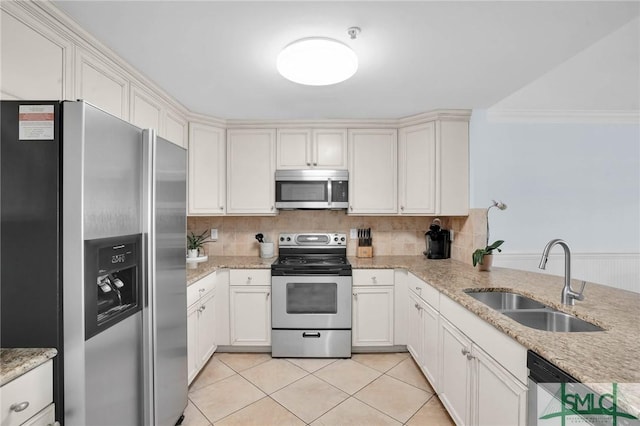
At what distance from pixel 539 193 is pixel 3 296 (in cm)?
428

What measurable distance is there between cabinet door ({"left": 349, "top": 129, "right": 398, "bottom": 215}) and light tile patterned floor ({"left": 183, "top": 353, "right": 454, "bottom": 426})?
4.91 feet

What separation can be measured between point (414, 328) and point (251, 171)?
2.20m

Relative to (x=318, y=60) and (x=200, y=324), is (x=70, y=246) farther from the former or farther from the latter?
(x=200, y=324)

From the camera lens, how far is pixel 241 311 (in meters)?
2.86

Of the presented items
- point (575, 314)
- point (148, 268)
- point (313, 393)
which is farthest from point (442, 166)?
point (148, 268)

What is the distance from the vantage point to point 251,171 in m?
3.12

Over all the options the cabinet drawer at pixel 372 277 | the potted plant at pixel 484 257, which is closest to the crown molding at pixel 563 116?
the potted plant at pixel 484 257

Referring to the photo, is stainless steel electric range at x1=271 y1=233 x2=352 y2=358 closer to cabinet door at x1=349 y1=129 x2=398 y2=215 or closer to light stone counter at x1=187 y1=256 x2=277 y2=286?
light stone counter at x1=187 y1=256 x2=277 y2=286

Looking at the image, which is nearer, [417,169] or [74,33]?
[74,33]

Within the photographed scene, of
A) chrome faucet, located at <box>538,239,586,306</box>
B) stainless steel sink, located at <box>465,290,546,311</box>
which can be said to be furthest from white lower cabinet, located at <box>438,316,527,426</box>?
chrome faucet, located at <box>538,239,586,306</box>

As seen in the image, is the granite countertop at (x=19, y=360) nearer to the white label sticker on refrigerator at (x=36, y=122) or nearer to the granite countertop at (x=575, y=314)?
the white label sticker on refrigerator at (x=36, y=122)

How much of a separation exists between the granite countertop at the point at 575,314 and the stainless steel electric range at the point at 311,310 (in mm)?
234

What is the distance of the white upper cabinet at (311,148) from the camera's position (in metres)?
3.12

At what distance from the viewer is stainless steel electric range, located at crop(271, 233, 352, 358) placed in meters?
2.79
